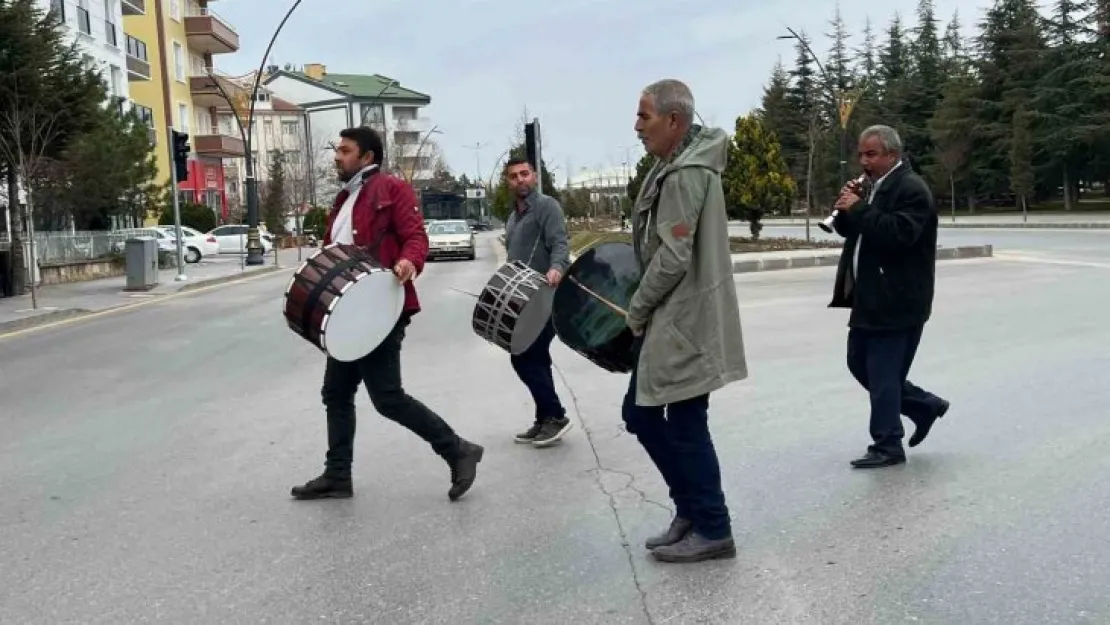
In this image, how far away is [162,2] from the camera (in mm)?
49219

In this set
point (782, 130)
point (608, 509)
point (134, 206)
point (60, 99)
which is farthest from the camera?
point (782, 130)

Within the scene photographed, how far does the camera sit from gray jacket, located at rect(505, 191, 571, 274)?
6.20 meters

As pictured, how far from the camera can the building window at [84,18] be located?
3581cm

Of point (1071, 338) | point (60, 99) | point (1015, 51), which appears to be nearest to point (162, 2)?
point (60, 99)

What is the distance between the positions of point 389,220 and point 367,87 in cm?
10871

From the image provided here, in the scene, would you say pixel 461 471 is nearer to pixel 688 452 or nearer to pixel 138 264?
pixel 688 452

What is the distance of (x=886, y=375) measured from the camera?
520 cm

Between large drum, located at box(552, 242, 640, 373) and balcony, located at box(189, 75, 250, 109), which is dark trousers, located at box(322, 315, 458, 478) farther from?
balcony, located at box(189, 75, 250, 109)

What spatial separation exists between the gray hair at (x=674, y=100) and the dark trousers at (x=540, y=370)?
2.33 metres

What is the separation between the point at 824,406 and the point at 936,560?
308 centimetres

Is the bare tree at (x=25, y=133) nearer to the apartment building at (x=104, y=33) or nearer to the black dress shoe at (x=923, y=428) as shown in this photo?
the apartment building at (x=104, y=33)

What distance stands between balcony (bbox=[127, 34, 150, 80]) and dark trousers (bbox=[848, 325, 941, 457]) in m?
43.3

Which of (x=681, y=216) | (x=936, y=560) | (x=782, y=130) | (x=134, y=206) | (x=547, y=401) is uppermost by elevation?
(x=782, y=130)

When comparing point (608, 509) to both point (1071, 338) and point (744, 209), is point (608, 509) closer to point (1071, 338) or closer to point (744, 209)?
point (1071, 338)
